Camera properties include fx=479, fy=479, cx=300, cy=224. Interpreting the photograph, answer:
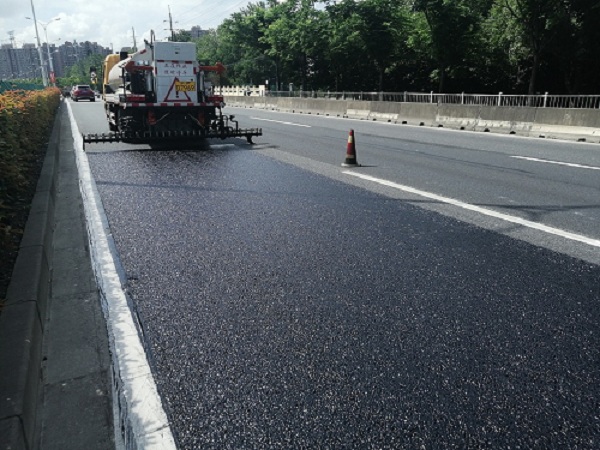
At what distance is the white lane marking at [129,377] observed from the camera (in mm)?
2348

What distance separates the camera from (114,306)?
375cm

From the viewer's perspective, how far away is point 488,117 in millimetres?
17875

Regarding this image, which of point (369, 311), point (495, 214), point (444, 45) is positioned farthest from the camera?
point (444, 45)

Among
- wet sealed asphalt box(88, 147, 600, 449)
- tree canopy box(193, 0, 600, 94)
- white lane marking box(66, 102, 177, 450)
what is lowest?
white lane marking box(66, 102, 177, 450)

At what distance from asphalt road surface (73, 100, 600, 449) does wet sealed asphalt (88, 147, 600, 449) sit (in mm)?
13

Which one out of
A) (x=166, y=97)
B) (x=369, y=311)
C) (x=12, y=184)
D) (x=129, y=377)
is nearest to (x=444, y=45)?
(x=166, y=97)

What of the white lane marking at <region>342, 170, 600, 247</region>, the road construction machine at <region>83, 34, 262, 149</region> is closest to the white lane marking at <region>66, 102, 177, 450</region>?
the white lane marking at <region>342, 170, 600, 247</region>

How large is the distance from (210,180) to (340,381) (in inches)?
259

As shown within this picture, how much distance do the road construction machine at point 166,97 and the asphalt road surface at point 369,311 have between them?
594cm

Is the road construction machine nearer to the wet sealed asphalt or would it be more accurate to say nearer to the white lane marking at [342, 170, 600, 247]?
the white lane marking at [342, 170, 600, 247]

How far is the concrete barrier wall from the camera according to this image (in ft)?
48.4

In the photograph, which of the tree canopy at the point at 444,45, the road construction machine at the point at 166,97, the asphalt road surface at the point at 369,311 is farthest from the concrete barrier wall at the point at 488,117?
the tree canopy at the point at 444,45

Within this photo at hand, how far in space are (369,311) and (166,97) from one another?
1156 centimetres

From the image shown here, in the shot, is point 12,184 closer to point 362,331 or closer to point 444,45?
point 362,331
